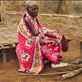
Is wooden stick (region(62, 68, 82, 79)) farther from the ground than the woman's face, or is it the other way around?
the woman's face

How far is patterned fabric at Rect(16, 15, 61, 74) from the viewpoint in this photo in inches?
213

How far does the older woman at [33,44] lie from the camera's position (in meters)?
5.37

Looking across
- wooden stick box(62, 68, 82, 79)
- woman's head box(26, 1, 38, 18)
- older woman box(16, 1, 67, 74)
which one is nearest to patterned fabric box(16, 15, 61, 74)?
older woman box(16, 1, 67, 74)

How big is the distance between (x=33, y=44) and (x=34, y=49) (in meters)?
0.10

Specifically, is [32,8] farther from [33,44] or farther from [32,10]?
[33,44]

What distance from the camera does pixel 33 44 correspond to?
5410mm

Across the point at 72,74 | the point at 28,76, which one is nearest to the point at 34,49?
the point at 28,76

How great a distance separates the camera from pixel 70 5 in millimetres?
8961

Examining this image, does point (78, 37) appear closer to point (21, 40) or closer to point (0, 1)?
point (21, 40)

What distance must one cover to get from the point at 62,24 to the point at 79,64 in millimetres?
2502

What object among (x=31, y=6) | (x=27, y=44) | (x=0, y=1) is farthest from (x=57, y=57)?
(x=0, y=1)

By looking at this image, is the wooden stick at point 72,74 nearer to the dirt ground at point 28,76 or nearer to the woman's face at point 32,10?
the dirt ground at point 28,76

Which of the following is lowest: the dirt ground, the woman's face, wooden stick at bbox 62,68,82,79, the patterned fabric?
the dirt ground

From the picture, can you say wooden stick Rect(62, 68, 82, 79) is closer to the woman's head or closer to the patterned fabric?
the patterned fabric
